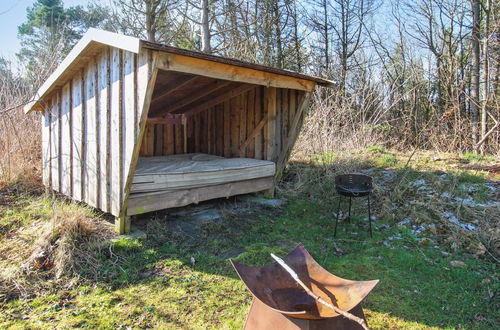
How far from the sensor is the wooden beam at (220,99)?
17.6 ft

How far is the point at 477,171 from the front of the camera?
5141 millimetres

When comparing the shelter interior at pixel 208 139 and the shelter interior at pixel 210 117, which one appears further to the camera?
the shelter interior at pixel 210 117

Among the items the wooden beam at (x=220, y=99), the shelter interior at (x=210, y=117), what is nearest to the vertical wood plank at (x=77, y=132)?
the shelter interior at (x=210, y=117)

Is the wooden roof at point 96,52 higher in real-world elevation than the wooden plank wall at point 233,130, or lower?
higher

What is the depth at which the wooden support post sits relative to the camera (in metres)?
3.53

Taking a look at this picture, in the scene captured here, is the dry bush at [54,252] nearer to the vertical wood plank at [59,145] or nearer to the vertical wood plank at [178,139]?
the vertical wood plank at [59,145]

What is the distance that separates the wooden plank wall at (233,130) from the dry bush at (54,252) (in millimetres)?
2807

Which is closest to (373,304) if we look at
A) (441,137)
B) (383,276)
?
(383,276)

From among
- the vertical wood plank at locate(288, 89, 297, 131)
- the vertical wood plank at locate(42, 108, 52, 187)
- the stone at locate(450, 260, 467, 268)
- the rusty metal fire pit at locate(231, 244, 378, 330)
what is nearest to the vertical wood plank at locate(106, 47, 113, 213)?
the vertical wood plank at locate(42, 108, 52, 187)

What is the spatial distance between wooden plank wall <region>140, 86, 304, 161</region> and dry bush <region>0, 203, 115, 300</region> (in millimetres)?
2807

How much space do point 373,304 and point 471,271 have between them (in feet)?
3.98

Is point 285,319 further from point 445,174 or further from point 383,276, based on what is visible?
point 445,174

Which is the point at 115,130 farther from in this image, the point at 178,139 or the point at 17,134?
the point at 178,139

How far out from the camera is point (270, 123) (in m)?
5.29
